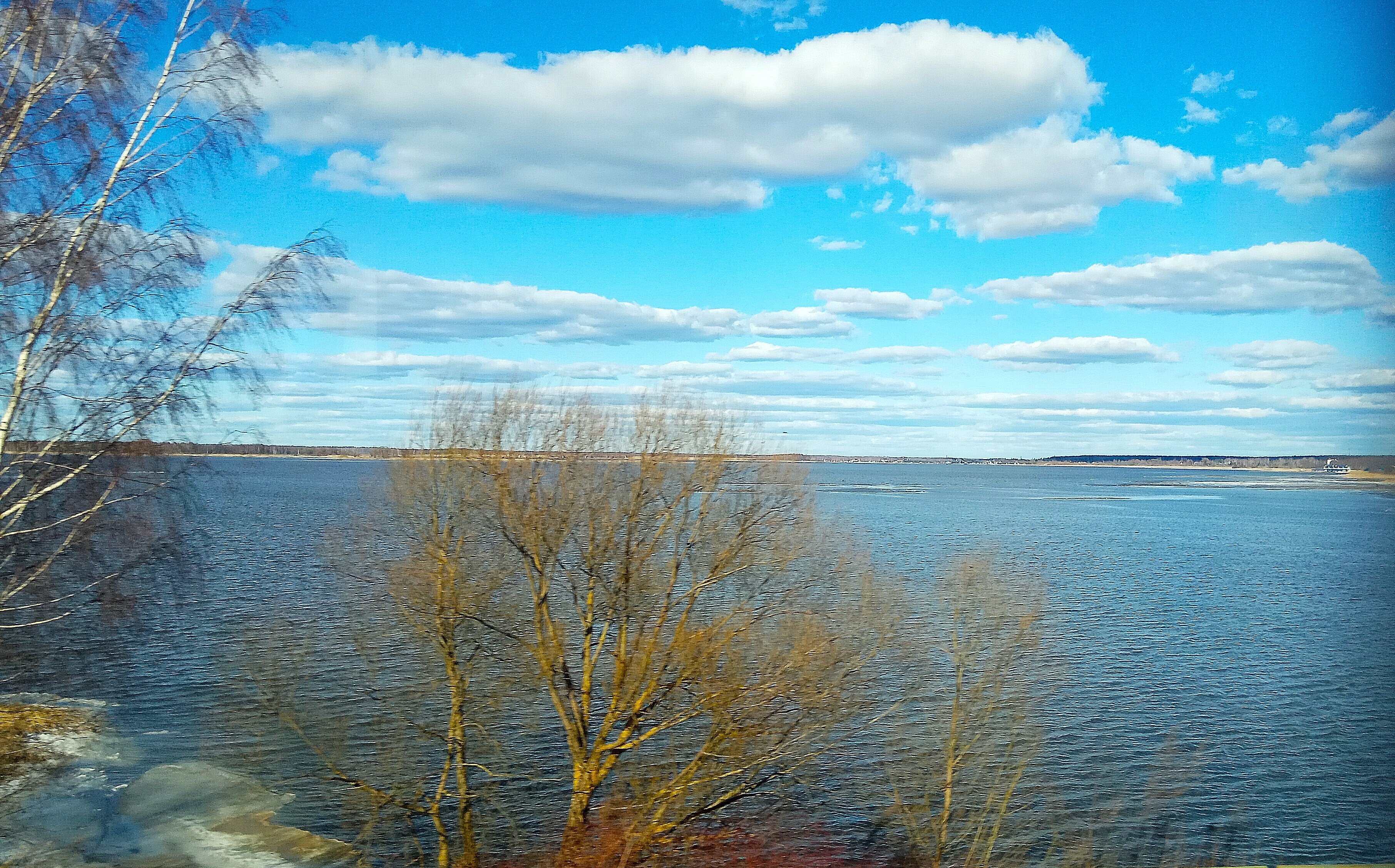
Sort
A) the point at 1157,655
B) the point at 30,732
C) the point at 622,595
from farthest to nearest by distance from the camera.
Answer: the point at 1157,655 < the point at 30,732 < the point at 622,595

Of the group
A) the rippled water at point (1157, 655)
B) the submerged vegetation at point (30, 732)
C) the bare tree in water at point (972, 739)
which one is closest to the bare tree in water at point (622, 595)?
the bare tree in water at point (972, 739)

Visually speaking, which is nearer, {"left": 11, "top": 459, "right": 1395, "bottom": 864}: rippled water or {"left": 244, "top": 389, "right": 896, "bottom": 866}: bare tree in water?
{"left": 244, "top": 389, "right": 896, "bottom": 866}: bare tree in water

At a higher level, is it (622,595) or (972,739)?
(622,595)

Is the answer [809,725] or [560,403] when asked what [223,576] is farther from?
[809,725]

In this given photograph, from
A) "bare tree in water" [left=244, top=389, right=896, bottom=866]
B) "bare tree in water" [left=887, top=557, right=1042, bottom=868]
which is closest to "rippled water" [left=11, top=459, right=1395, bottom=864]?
"bare tree in water" [left=887, top=557, right=1042, bottom=868]

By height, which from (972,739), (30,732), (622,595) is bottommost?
(30,732)

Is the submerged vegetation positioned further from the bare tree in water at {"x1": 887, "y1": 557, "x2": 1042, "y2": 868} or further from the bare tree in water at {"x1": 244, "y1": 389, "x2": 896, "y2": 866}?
the bare tree in water at {"x1": 887, "y1": 557, "x2": 1042, "y2": 868}

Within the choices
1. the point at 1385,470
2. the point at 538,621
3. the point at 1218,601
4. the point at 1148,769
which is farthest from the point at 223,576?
the point at 1218,601

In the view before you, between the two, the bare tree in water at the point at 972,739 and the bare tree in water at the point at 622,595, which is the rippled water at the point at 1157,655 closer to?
the bare tree in water at the point at 972,739

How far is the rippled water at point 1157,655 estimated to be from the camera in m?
21.5

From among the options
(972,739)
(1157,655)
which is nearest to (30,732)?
(972,739)

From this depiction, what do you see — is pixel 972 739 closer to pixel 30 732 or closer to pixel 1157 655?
pixel 1157 655

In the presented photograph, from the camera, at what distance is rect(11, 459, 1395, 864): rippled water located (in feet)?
70.6

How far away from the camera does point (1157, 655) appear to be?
33.2 meters
